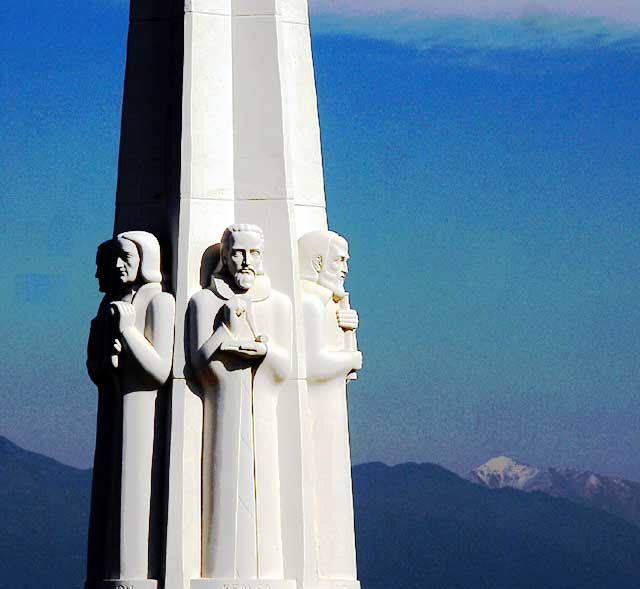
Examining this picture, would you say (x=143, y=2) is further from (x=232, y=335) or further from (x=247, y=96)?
(x=232, y=335)

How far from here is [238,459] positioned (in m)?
24.0

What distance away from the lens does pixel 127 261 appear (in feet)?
80.2

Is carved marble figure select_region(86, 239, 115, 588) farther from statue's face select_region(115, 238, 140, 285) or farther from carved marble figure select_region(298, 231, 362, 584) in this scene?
carved marble figure select_region(298, 231, 362, 584)

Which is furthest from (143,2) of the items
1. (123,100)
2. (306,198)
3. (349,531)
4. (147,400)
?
(349,531)

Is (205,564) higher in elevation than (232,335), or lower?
lower

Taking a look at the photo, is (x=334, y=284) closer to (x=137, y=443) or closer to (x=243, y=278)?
(x=243, y=278)

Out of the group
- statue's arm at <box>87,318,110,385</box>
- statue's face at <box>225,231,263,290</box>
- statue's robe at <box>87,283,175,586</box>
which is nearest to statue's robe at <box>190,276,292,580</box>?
statue's face at <box>225,231,263,290</box>

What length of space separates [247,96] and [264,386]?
118 inches

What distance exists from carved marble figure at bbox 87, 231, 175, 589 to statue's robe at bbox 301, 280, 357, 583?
156 centimetres

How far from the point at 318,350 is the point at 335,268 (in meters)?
0.91

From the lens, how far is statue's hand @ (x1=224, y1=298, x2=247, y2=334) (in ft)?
79.2

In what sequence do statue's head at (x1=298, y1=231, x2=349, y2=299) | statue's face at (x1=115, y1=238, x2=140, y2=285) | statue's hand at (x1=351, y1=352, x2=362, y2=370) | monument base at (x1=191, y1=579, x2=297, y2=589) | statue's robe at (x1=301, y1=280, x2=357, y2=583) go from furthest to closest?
statue's hand at (x1=351, y1=352, x2=362, y2=370) < statue's head at (x1=298, y1=231, x2=349, y2=299) < statue's robe at (x1=301, y1=280, x2=357, y2=583) < statue's face at (x1=115, y1=238, x2=140, y2=285) < monument base at (x1=191, y1=579, x2=297, y2=589)

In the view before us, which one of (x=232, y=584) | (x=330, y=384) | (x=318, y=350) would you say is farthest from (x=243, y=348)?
(x=232, y=584)

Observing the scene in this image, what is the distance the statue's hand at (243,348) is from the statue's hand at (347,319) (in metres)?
1.44
